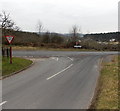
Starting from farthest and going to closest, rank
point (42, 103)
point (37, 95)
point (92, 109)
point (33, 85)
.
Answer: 1. point (33, 85)
2. point (37, 95)
3. point (42, 103)
4. point (92, 109)

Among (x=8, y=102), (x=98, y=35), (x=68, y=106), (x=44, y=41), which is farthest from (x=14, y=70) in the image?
(x=98, y=35)

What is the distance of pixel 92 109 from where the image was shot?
28.2ft

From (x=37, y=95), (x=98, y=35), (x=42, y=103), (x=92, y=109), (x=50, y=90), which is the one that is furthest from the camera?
(x=98, y=35)

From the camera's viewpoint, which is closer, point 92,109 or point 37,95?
point 92,109

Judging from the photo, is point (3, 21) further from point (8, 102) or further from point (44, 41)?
point (44, 41)

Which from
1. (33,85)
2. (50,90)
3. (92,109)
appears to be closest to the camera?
(92,109)

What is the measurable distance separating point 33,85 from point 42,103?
3860 mm

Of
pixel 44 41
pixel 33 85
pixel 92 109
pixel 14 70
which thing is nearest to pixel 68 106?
pixel 92 109

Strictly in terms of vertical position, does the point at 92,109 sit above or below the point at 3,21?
below

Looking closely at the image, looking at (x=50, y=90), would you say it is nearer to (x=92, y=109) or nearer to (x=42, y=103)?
(x=42, y=103)

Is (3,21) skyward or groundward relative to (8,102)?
skyward

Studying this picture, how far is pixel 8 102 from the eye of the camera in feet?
31.3

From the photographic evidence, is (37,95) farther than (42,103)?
Yes

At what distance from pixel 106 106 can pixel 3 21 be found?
2351cm
